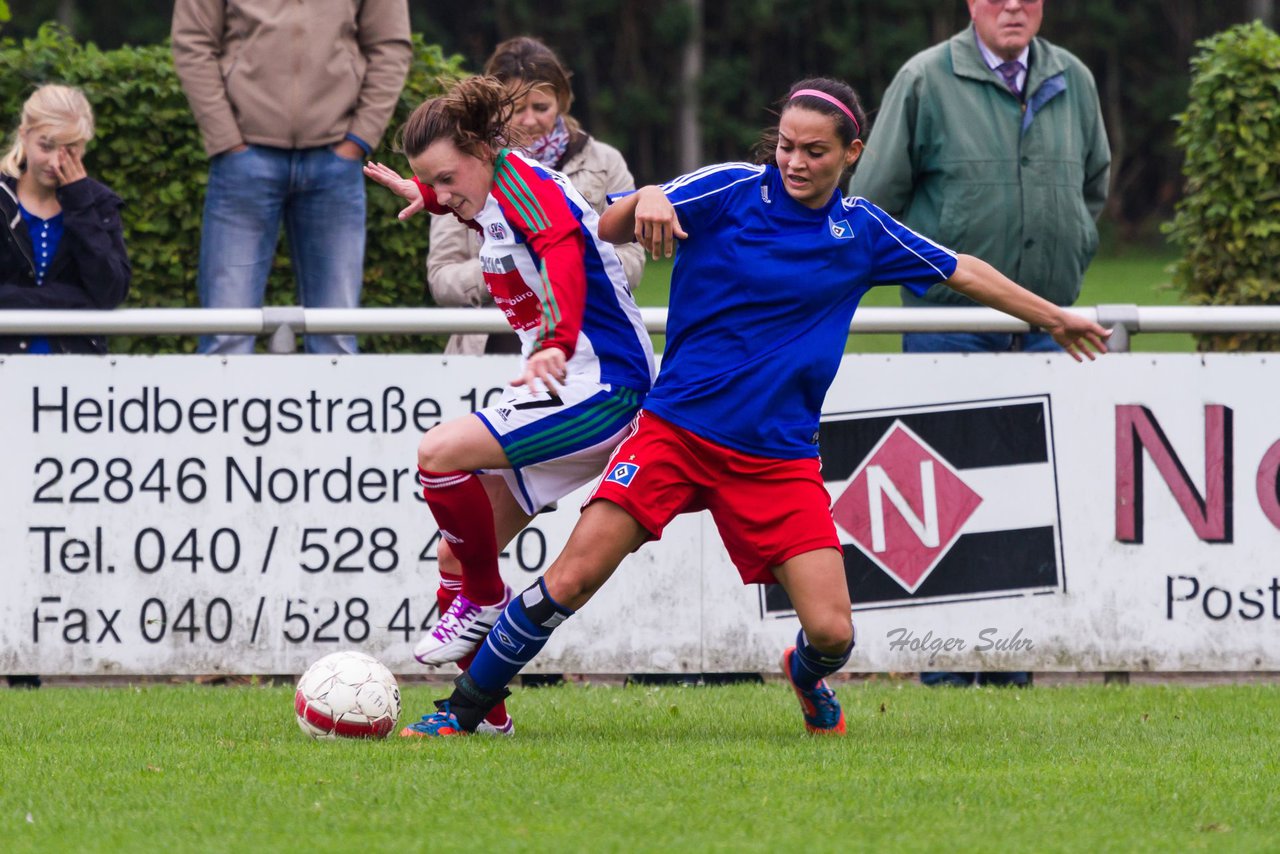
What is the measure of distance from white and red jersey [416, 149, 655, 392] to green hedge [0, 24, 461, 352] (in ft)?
10.8

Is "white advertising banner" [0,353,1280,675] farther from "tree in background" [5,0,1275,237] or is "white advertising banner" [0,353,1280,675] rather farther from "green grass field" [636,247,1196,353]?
"tree in background" [5,0,1275,237]

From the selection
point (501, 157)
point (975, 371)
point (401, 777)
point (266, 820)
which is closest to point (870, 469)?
point (975, 371)

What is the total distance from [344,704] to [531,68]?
9.87 ft

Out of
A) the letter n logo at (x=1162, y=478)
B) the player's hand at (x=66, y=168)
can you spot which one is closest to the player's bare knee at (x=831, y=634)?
the letter n logo at (x=1162, y=478)

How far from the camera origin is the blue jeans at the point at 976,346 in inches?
306

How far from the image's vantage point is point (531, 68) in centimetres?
775

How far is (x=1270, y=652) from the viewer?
25.2 ft

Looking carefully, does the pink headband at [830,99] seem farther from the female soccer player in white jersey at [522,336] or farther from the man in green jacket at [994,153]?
the man in green jacket at [994,153]

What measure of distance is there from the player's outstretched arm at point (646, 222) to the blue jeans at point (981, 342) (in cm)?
244

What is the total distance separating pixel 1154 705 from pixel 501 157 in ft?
10.7

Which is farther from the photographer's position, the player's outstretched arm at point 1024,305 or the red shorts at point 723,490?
the player's outstretched arm at point 1024,305

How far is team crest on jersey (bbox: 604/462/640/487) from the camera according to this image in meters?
5.83

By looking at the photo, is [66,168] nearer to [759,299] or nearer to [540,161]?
[540,161]

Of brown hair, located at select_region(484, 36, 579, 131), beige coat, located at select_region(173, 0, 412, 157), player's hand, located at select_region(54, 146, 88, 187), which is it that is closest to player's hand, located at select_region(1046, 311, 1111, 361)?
brown hair, located at select_region(484, 36, 579, 131)
